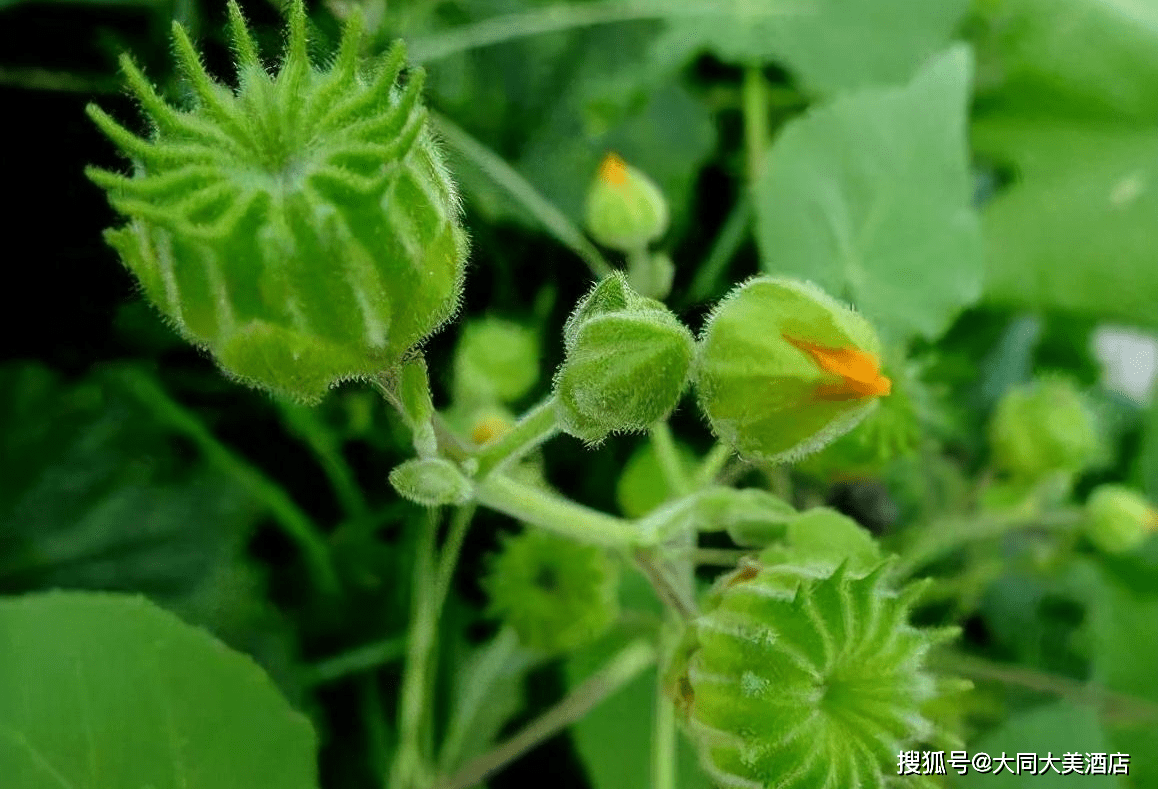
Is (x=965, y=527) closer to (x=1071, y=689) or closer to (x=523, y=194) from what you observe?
(x=1071, y=689)

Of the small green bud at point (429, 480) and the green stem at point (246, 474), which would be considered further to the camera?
the green stem at point (246, 474)

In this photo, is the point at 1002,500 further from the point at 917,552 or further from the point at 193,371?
the point at 193,371

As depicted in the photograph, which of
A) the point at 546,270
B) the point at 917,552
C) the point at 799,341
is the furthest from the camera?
the point at 546,270

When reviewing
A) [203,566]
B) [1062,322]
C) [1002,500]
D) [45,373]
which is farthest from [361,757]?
[1062,322]

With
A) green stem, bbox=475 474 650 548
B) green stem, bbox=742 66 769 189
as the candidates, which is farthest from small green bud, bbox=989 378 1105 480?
green stem, bbox=475 474 650 548

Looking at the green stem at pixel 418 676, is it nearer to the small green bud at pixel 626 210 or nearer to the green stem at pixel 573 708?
the green stem at pixel 573 708

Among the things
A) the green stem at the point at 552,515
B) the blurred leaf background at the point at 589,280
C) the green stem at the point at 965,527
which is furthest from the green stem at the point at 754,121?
the green stem at the point at 552,515
